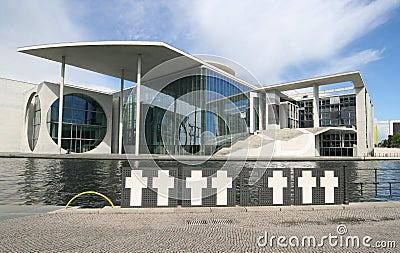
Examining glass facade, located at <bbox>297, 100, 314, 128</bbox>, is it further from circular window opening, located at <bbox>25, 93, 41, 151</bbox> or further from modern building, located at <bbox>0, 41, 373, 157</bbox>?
circular window opening, located at <bbox>25, 93, 41, 151</bbox>

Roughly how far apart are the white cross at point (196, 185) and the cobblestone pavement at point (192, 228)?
46cm

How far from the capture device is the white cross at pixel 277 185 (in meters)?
8.07

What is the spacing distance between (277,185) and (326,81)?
175 ft

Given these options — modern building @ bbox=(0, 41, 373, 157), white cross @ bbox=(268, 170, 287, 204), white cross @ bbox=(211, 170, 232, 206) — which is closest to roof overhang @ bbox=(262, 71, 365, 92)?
modern building @ bbox=(0, 41, 373, 157)

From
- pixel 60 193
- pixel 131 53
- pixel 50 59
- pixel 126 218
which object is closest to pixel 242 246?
pixel 126 218

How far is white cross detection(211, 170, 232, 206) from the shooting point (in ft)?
25.9

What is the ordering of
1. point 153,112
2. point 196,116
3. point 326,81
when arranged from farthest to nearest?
point 326,81 → point 153,112 → point 196,116

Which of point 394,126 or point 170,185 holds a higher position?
point 394,126

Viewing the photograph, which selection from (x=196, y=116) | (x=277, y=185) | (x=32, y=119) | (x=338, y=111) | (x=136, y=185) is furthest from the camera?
(x=338, y=111)

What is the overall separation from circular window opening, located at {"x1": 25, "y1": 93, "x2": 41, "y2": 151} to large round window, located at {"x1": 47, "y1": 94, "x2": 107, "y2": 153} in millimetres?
3742

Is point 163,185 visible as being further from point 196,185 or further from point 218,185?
point 218,185

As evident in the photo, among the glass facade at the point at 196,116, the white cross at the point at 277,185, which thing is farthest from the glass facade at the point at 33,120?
the white cross at the point at 277,185

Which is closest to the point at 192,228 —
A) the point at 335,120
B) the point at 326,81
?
the point at 326,81

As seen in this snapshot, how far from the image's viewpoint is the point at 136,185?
7.65 meters
